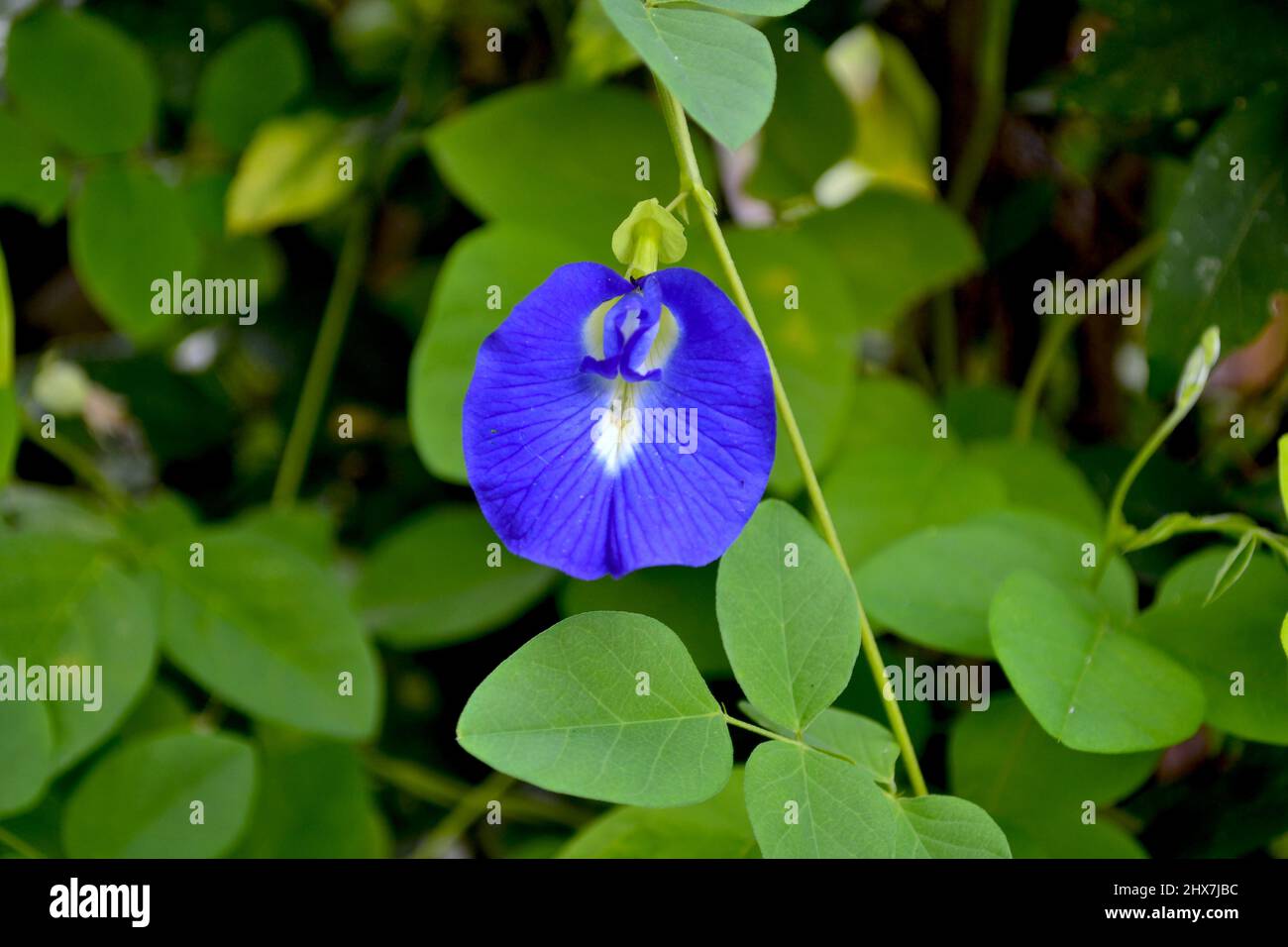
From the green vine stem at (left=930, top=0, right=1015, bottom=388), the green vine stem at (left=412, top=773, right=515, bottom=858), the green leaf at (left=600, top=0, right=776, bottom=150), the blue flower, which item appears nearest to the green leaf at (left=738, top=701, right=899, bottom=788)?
the blue flower

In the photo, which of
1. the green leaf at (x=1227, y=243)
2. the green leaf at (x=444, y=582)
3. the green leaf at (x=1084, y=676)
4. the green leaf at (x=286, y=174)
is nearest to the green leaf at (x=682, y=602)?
the green leaf at (x=444, y=582)

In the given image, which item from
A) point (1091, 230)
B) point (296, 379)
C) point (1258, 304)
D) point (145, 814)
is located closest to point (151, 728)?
point (145, 814)

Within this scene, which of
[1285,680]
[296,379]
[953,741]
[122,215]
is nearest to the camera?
[1285,680]

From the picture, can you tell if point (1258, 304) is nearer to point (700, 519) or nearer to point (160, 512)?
point (700, 519)

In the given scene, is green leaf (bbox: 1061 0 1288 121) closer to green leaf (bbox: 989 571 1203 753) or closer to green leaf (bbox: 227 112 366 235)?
green leaf (bbox: 989 571 1203 753)

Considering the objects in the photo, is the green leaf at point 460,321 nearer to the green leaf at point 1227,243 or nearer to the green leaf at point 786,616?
the green leaf at point 786,616

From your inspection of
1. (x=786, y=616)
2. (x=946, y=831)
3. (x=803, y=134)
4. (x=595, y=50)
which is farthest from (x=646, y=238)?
(x=803, y=134)
